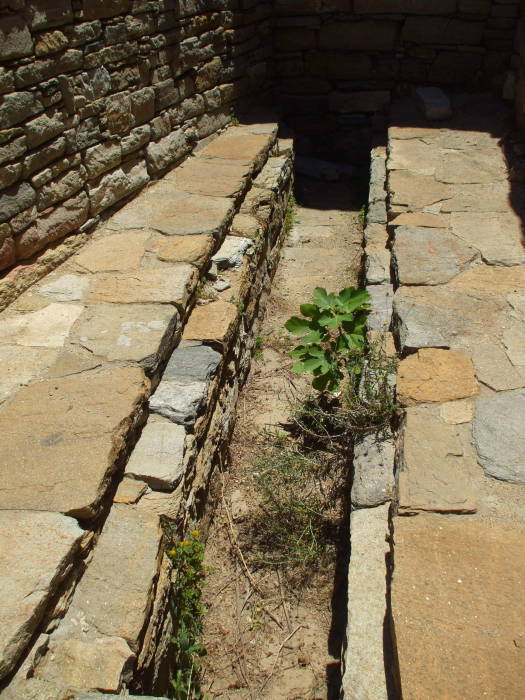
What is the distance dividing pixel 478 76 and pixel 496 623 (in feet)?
19.5

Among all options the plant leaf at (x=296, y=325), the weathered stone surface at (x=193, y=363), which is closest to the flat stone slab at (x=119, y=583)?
the weathered stone surface at (x=193, y=363)

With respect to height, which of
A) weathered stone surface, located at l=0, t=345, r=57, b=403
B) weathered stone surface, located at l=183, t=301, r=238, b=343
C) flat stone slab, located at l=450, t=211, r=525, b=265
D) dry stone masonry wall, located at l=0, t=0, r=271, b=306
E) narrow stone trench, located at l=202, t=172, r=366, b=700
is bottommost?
narrow stone trench, located at l=202, t=172, r=366, b=700

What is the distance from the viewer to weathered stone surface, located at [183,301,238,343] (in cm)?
317

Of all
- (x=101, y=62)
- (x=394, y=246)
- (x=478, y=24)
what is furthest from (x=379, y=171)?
(x=101, y=62)

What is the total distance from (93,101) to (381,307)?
7.11 feet

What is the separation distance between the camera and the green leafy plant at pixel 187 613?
7.34 feet

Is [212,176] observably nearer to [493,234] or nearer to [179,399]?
[493,234]

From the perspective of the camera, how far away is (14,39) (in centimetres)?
305

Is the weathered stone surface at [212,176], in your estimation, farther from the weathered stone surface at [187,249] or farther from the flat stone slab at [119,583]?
the flat stone slab at [119,583]

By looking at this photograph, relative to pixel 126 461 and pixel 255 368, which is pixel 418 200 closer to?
pixel 255 368

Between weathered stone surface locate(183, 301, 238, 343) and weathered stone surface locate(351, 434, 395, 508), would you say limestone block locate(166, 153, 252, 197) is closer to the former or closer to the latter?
weathered stone surface locate(183, 301, 238, 343)

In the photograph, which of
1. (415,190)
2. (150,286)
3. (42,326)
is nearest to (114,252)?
(150,286)

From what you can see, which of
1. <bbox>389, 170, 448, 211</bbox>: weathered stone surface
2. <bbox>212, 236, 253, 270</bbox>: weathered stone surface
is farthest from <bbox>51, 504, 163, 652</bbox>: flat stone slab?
<bbox>389, 170, 448, 211</bbox>: weathered stone surface

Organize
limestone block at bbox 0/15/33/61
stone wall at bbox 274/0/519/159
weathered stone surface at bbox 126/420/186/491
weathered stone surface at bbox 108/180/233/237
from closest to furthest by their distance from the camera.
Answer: weathered stone surface at bbox 126/420/186/491 < limestone block at bbox 0/15/33/61 < weathered stone surface at bbox 108/180/233/237 < stone wall at bbox 274/0/519/159
